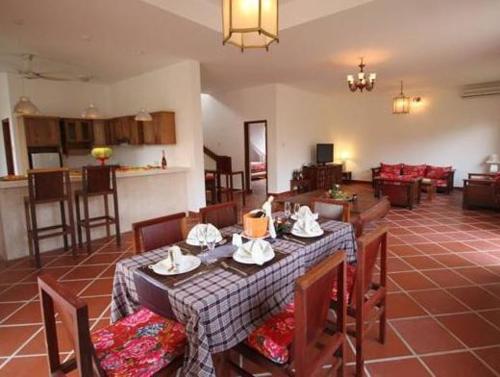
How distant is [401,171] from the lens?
7.97m

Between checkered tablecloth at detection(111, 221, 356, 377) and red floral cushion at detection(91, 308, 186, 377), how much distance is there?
109mm

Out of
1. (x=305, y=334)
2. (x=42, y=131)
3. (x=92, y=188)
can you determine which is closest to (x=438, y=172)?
(x=92, y=188)

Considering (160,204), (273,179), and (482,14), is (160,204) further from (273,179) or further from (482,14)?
(482,14)

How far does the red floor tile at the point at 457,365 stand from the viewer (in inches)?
70.2

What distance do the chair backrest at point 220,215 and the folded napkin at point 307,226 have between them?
0.65 meters

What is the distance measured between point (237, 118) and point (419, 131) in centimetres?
520

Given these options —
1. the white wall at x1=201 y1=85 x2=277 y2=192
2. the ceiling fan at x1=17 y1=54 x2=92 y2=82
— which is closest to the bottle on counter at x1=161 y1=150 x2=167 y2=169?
the ceiling fan at x1=17 y1=54 x2=92 y2=82

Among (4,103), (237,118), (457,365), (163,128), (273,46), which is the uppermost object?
(273,46)

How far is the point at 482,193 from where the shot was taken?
5.60m

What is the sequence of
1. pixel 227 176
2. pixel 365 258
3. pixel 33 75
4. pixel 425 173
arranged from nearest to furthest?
pixel 365 258
pixel 33 75
pixel 227 176
pixel 425 173

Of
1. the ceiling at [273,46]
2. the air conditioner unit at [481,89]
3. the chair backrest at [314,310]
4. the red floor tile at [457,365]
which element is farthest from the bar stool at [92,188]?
the air conditioner unit at [481,89]

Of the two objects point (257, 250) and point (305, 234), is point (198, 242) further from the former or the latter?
point (305, 234)

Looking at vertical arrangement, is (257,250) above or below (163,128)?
below

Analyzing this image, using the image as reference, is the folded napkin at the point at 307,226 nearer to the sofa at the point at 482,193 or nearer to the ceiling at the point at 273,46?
the ceiling at the point at 273,46
